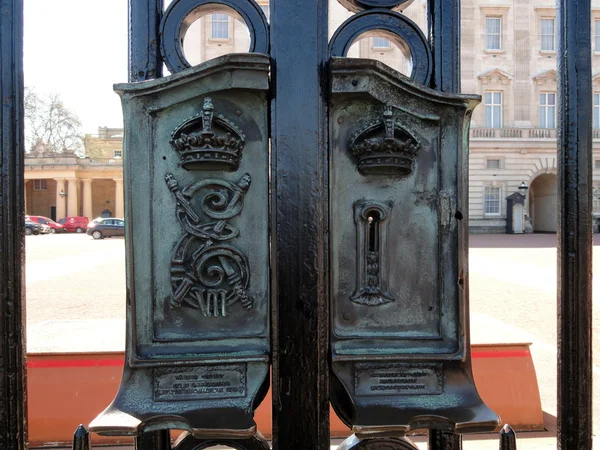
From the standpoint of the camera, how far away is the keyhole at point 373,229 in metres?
1.41

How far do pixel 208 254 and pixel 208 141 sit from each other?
344 millimetres

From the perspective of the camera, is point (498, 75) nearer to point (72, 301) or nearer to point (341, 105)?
point (72, 301)

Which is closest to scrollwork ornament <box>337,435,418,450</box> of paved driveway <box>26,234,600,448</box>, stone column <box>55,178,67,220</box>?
paved driveway <box>26,234,600,448</box>

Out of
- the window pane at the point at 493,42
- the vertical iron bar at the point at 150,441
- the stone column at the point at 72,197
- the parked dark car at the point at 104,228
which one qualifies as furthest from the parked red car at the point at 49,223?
the vertical iron bar at the point at 150,441

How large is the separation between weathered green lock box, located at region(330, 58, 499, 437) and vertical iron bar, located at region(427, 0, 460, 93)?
18 centimetres

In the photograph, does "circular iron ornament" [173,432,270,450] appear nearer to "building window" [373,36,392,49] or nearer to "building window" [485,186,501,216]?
"building window" [373,36,392,49]

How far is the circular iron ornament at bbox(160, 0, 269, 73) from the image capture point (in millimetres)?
1408

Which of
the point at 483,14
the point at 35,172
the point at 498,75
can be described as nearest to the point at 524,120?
the point at 498,75

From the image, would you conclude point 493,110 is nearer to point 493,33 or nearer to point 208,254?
point 493,33

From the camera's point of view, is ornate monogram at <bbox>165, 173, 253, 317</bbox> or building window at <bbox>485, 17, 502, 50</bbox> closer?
ornate monogram at <bbox>165, 173, 253, 317</bbox>

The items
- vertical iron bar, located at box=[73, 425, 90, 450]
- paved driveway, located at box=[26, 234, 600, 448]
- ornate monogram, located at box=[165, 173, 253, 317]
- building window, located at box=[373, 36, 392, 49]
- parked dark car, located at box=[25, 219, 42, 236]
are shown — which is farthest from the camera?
parked dark car, located at box=[25, 219, 42, 236]

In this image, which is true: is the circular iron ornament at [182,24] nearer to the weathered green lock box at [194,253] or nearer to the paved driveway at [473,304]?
the weathered green lock box at [194,253]

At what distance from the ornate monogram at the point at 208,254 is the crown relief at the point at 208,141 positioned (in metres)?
0.06

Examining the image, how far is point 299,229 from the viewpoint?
133 cm
